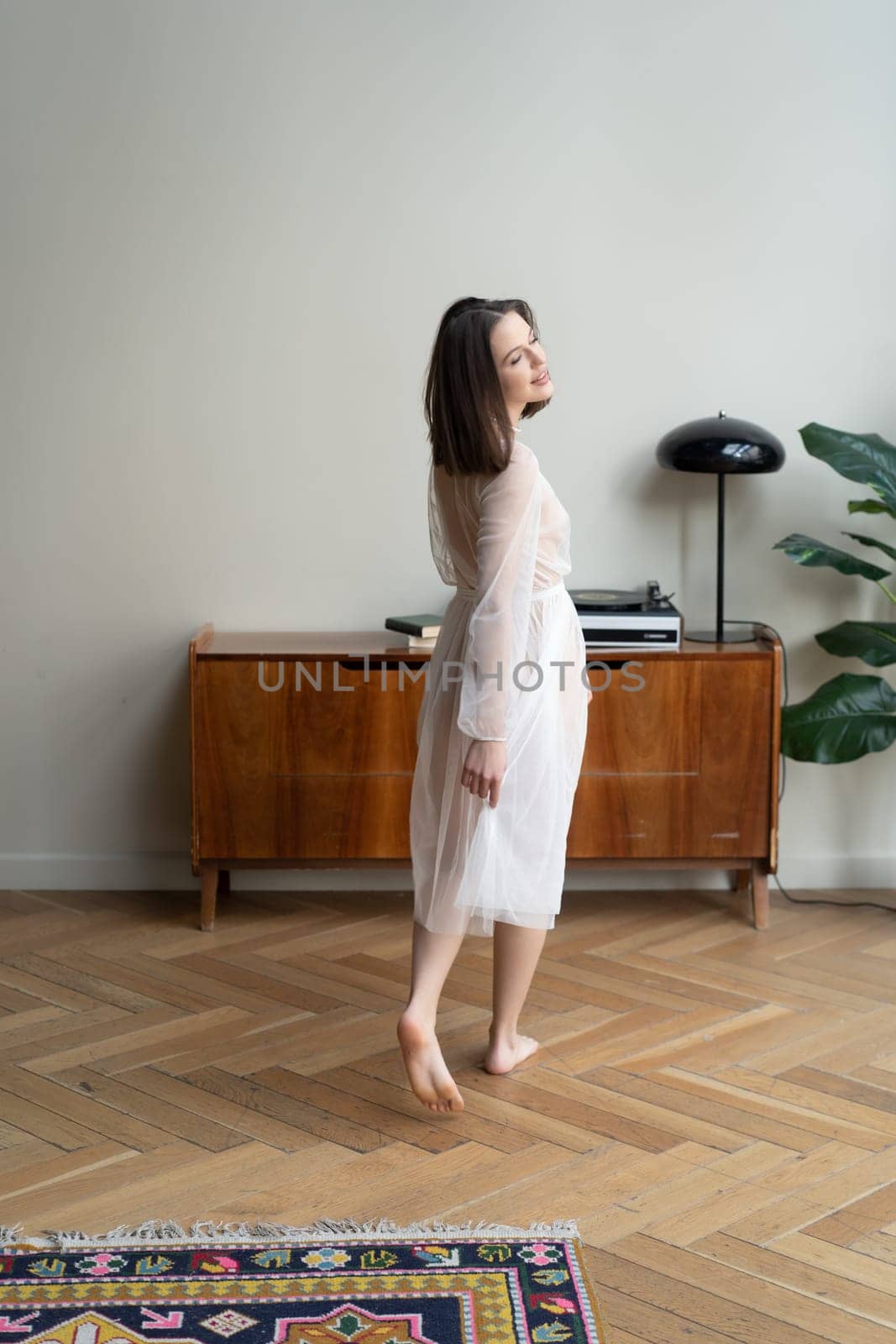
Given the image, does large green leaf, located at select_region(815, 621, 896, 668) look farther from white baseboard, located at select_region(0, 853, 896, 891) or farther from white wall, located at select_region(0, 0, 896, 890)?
white baseboard, located at select_region(0, 853, 896, 891)

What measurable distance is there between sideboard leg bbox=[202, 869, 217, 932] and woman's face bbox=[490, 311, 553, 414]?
1567 mm

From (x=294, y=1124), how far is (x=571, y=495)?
188 centimetres

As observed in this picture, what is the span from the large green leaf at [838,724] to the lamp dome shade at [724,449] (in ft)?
1.82

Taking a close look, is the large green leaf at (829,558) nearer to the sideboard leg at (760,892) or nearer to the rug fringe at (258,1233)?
the sideboard leg at (760,892)

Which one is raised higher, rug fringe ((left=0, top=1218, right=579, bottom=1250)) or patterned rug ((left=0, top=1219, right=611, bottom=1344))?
rug fringe ((left=0, top=1218, right=579, bottom=1250))

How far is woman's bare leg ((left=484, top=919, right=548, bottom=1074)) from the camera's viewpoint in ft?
8.09

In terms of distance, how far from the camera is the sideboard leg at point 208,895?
3.37 meters

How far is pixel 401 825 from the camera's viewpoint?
333cm

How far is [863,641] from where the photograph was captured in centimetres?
346

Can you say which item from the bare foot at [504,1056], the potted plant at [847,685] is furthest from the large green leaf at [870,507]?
the bare foot at [504,1056]

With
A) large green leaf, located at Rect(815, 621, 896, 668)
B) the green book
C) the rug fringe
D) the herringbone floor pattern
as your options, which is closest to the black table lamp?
large green leaf, located at Rect(815, 621, 896, 668)

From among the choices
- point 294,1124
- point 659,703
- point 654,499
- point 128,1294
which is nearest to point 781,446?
point 654,499

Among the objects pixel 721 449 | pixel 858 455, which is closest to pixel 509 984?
pixel 721 449

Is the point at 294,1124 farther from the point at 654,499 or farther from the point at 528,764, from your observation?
the point at 654,499
